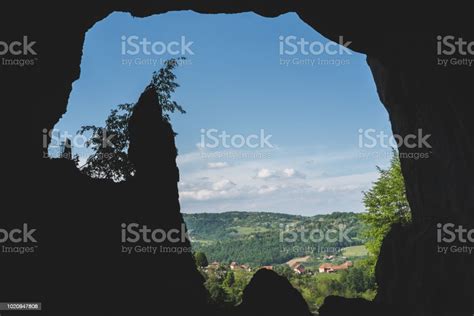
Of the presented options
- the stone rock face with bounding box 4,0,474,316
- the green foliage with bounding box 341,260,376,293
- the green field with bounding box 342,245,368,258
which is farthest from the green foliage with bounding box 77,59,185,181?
the green field with bounding box 342,245,368,258

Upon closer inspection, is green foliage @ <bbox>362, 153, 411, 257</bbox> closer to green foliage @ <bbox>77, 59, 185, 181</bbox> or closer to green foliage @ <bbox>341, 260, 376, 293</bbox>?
green foliage @ <bbox>77, 59, 185, 181</bbox>

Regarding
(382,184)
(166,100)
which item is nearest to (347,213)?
(382,184)

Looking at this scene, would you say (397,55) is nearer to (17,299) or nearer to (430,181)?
(430,181)

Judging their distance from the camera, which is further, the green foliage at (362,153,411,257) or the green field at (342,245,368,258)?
the green field at (342,245,368,258)

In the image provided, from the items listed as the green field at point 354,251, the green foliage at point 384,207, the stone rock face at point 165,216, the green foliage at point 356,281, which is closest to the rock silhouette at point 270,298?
the stone rock face at point 165,216

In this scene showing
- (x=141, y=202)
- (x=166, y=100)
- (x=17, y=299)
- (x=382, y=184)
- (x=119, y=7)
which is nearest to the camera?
(x=17, y=299)

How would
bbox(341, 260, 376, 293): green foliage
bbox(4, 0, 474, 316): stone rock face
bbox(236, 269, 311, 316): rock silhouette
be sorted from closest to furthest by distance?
bbox(4, 0, 474, 316): stone rock face, bbox(236, 269, 311, 316): rock silhouette, bbox(341, 260, 376, 293): green foliage

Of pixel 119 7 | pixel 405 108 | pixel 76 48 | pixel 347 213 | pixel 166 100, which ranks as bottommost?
pixel 347 213
